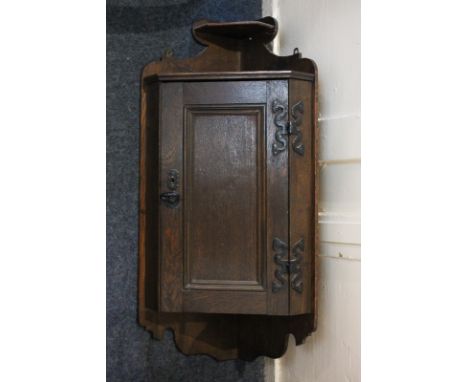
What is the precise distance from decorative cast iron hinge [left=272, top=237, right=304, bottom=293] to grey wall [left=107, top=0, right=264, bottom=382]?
42 cm

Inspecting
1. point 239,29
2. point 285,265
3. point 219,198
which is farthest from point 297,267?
point 239,29

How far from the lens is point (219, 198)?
1803 millimetres

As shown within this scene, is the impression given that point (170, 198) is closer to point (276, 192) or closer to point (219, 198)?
point (219, 198)

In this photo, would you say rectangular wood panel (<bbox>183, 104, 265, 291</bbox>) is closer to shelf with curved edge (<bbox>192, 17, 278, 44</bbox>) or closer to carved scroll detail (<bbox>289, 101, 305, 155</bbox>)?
carved scroll detail (<bbox>289, 101, 305, 155</bbox>)

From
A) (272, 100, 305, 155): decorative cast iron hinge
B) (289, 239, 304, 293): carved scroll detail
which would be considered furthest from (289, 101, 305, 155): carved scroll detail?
(289, 239, 304, 293): carved scroll detail

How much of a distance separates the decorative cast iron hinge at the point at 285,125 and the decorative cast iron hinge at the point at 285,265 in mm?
256

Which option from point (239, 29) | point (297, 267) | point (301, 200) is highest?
point (239, 29)

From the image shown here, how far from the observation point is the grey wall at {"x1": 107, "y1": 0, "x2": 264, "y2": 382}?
1.91 m

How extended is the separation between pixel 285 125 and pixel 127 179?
1.65ft

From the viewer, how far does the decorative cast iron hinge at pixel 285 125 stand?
5.88 ft

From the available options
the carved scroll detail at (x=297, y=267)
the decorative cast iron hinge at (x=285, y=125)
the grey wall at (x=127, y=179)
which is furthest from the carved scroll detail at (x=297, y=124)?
the grey wall at (x=127, y=179)
